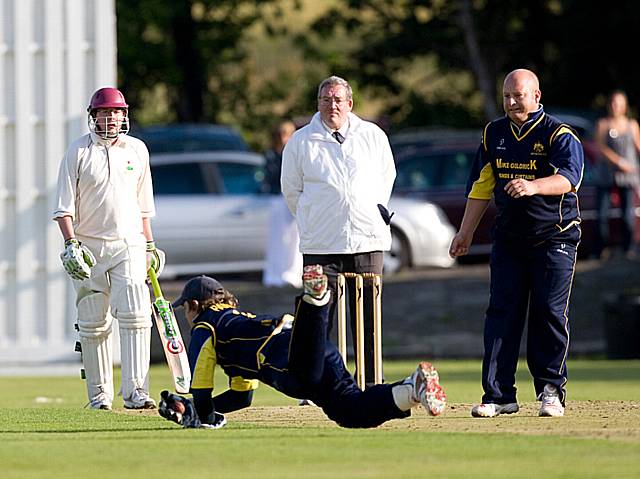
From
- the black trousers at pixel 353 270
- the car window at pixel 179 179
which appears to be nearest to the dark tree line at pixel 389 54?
the car window at pixel 179 179

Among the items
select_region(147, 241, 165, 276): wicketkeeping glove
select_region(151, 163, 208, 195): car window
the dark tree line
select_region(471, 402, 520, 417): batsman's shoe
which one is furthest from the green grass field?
the dark tree line

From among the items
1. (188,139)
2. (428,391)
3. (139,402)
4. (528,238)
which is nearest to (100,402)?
(139,402)

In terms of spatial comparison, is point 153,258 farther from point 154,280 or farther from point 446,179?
point 446,179

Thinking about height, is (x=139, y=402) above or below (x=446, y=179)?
below

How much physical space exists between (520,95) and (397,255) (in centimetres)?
1208

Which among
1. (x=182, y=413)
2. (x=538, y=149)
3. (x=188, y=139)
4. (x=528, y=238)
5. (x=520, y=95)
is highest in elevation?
(x=188, y=139)

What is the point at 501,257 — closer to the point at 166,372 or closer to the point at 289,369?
the point at 289,369

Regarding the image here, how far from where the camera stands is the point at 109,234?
11.0 m

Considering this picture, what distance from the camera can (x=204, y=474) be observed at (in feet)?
24.8

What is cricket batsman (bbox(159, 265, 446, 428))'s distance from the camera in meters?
8.81

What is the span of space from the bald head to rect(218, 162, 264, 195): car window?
39.5 ft

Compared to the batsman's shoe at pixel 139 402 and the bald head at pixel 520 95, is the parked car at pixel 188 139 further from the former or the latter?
the bald head at pixel 520 95

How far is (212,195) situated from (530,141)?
12072 mm

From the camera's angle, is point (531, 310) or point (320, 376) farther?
point (531, 310)
